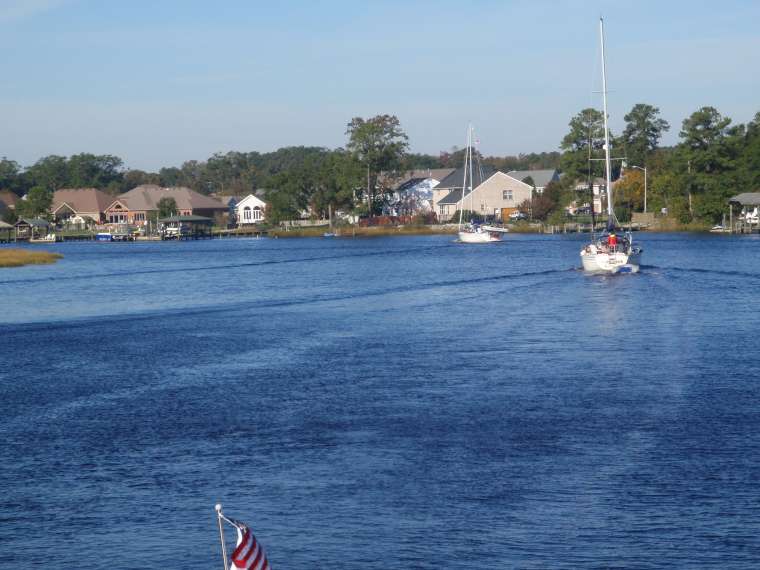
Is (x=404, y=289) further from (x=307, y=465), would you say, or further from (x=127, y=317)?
(x=307, y=465)

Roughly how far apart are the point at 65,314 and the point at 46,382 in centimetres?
1942

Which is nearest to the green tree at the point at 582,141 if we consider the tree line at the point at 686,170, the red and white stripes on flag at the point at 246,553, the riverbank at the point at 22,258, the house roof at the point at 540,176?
the tree line at the point at 686,170

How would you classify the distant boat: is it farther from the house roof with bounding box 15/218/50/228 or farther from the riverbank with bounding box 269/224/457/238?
the riverbank with bounding box 269/224/457/238

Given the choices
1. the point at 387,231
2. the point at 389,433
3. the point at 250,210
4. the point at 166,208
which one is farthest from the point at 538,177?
the point at 389,433

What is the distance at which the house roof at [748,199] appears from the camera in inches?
4658

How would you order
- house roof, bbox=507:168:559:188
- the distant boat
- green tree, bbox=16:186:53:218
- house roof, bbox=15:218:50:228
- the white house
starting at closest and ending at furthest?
1. the distant boat
2. house roof, bbox=507:168:559:188
3. house roof, bbox=15:218:50:228
4. green tree, bbox=16:186:53:218
5. the white house

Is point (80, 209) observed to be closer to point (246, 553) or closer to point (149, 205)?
point (149, 205)

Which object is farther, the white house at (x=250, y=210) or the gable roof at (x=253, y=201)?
the white house at (x=250, y=210)

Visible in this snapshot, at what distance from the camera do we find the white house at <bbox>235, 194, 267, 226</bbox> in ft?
609

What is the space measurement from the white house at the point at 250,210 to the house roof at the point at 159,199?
472 centimetres

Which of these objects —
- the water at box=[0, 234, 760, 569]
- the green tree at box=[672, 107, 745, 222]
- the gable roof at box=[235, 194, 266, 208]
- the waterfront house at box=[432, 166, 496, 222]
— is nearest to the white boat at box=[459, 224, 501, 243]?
the green tree at box=[672, 107, 745, 222]

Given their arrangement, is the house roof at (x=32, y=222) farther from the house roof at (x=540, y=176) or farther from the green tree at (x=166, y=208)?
the house roof at (x=540, y=176)

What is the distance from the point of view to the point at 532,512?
61.3ft

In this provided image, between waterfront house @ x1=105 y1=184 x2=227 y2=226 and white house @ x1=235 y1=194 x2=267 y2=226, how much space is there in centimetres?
460
